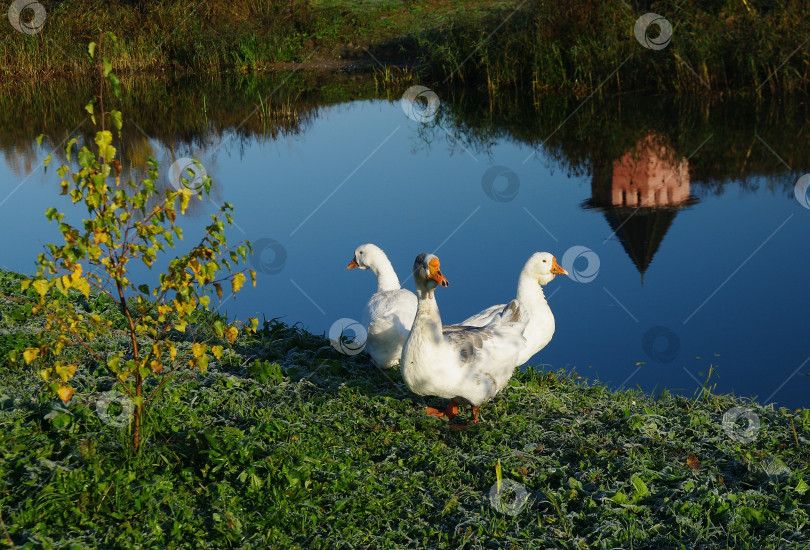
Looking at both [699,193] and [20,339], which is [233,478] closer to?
[20,339]

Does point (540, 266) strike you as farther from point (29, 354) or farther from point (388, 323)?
point (29, 354)

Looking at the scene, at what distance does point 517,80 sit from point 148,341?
12727 millimetres

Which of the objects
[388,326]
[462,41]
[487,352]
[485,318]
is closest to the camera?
[487,352]

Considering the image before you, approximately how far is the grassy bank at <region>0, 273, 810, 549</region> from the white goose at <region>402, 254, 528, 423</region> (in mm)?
248

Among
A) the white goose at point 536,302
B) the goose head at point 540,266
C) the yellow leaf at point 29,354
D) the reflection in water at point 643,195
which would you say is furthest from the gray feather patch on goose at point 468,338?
the reflection in water at point 643,195

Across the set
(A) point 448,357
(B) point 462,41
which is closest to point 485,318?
(A) point 448,357

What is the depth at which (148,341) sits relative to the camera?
6.68m

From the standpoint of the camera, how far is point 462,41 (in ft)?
62.0

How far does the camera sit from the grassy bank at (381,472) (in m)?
4.21

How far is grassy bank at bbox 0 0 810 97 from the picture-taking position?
51.9 ft

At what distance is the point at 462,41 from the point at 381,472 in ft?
50.3

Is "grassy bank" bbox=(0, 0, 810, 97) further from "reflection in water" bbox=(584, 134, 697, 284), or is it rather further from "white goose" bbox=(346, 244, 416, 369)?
"white goose" bbox=(346, 244, 416, 369)

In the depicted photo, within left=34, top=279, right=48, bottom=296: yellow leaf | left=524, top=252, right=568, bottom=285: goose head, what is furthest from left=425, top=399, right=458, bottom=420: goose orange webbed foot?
left=34, top=279, right=48, bottom=296: yellow leaf

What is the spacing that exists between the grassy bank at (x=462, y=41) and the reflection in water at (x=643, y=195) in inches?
130
